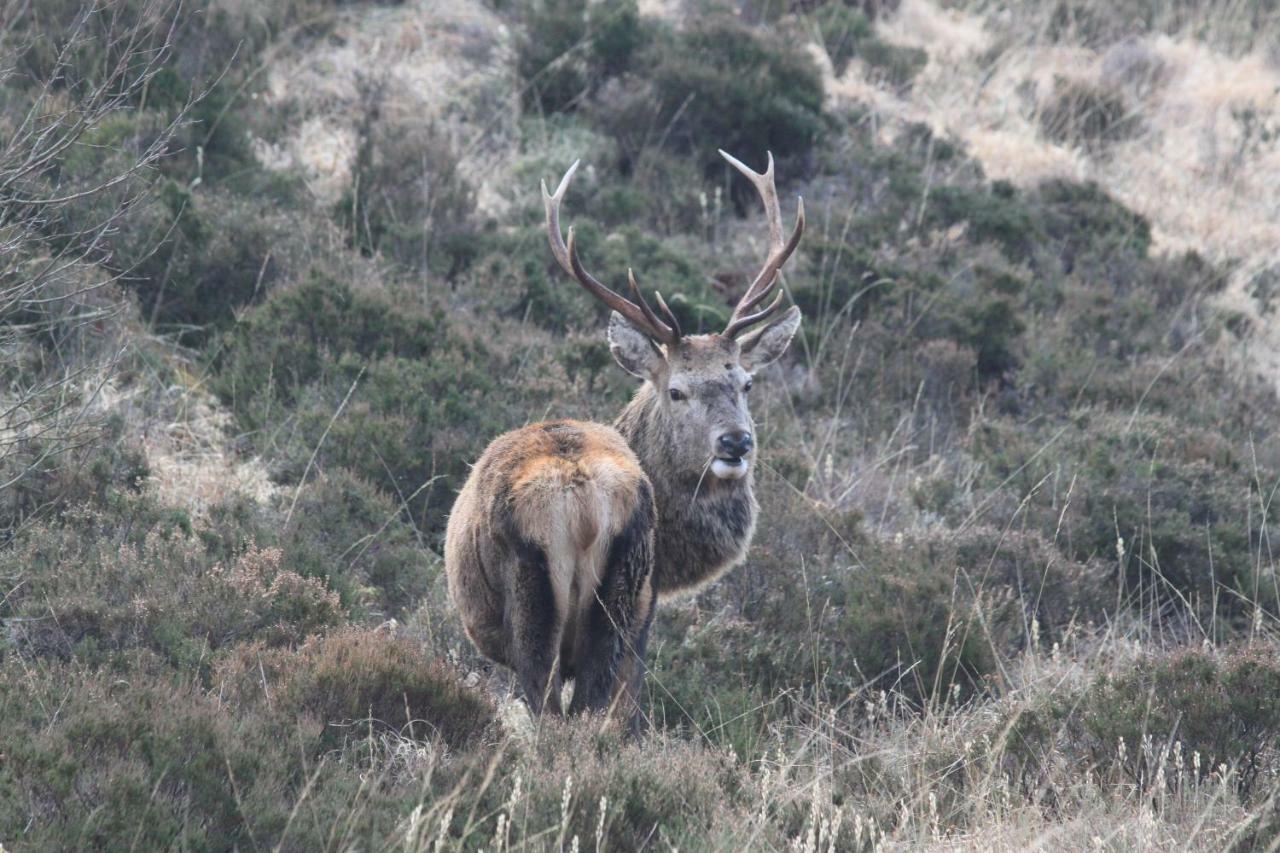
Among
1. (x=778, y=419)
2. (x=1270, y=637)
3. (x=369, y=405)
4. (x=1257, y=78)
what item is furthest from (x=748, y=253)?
(x=1257, y=78)

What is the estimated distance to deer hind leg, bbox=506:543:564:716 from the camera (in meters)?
4.94

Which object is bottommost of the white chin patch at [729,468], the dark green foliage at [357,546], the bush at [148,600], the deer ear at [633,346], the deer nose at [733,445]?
the dark green foliage at [357,546]

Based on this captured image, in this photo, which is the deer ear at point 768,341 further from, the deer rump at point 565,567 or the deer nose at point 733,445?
the deer rump at point 565,567

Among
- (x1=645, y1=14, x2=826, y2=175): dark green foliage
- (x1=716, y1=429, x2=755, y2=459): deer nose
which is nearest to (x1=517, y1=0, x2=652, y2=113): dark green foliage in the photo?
(x1=645, y1=14, x2=826, y2=175): dark green foliage

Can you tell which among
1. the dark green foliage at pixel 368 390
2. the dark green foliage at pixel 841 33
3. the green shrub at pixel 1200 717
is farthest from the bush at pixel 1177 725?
the dark green foliage at pixel 841 33

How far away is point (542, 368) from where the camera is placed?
8.92 m

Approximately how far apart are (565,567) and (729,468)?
4.36 ft

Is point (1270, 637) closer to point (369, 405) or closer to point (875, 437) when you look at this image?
point (875, 437)

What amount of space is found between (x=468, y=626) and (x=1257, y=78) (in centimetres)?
1357

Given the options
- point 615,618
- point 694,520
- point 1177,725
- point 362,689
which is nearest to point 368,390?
point 694,520

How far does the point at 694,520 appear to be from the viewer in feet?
20.7

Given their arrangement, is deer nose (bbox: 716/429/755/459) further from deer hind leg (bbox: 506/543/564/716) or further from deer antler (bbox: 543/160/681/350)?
deer hind leg (bbox: 506/543/564/716)

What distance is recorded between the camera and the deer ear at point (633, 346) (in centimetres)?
663

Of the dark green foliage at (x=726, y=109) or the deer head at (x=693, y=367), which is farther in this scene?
the dark green foliage at (x=726, y=109)
